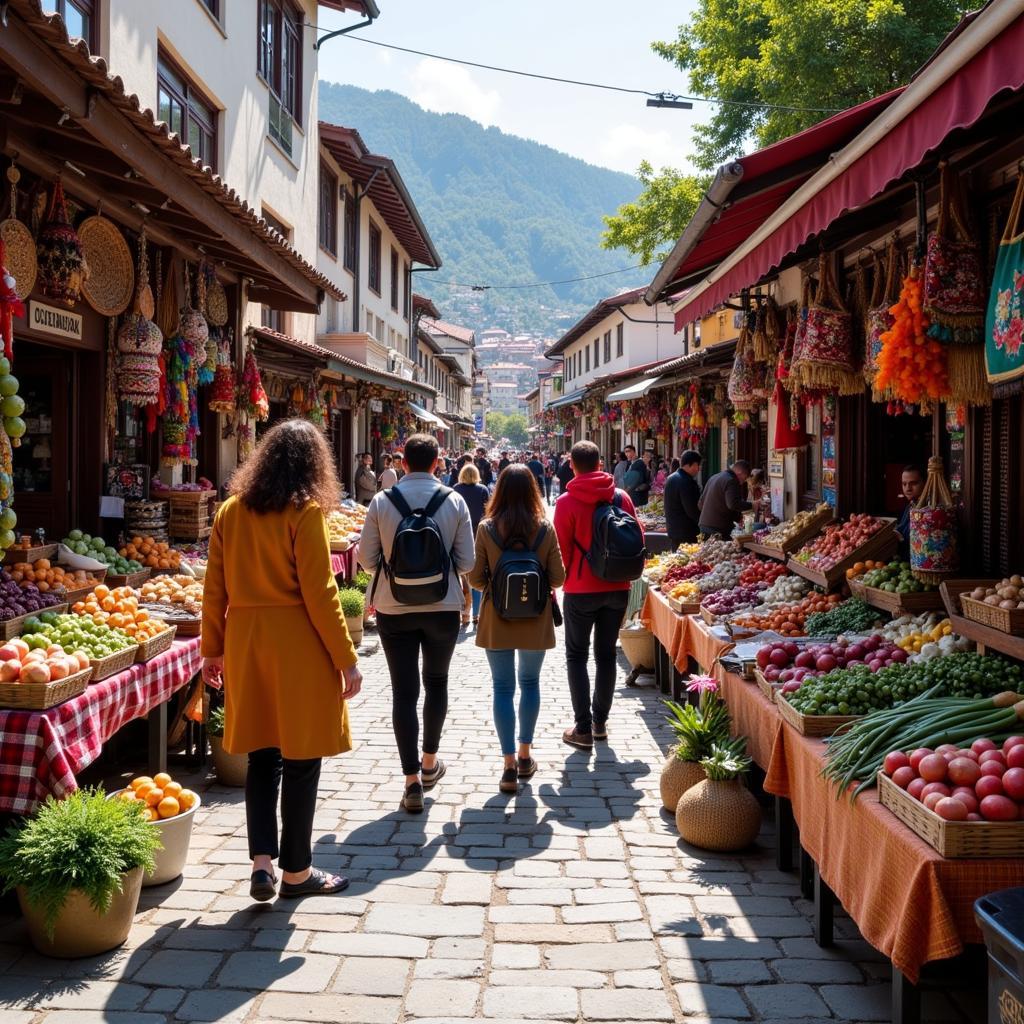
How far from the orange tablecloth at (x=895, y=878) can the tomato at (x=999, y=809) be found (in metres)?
0.14

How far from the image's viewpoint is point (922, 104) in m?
3.62

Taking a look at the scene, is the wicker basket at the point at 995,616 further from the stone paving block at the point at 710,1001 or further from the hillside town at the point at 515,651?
the stone paving block at the point at 710,1001

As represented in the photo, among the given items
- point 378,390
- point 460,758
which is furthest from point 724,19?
point 460,758

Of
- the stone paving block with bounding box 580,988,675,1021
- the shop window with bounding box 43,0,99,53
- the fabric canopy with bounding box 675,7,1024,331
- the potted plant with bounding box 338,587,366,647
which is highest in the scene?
the shop window with bounding box 43,0,99,53

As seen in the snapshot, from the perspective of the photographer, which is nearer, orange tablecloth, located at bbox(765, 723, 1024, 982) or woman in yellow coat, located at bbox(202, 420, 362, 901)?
orange tablecloth, located at bbox(765, 723, 1024, 982)

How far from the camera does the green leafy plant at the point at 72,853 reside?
11.9 ft

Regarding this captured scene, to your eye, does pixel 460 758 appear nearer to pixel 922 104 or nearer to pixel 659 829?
pixel 659 829

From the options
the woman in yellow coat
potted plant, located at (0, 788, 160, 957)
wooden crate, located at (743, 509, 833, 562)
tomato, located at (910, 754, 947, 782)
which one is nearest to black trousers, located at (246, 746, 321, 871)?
the woman in yellow coat

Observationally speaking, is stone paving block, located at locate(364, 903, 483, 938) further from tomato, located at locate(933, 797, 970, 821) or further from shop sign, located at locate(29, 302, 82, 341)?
shop sign, located at locate(29, 302, 82, 341)

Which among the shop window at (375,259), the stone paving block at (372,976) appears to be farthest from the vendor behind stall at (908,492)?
the shop window at (375,259)

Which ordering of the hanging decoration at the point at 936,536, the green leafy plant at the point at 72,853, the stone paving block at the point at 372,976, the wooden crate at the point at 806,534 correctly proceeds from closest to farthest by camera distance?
the stone paving block at the point at 372,976, the green leafy plant at the point at 72,853, the hanging decoration at the point at 936,536, the wooden crate at the point at 806,534

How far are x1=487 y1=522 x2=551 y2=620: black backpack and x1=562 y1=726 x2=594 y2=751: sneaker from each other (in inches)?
53.3

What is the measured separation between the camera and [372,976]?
360 cm

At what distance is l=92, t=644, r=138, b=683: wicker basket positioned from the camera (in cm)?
466
